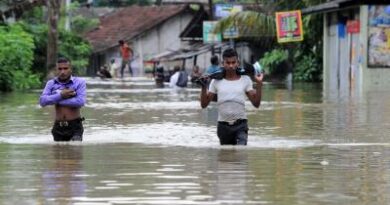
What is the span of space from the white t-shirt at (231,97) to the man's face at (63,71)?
2.00 m

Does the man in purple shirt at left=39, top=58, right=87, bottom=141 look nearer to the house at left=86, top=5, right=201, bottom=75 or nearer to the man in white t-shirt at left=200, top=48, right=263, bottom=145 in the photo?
the man in white t-shirt at left=200, top=48, right=263, bottom=145

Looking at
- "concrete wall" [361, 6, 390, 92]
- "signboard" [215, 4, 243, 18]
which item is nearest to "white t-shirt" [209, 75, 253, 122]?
"concrete wall" [361, 6, 390, 92]

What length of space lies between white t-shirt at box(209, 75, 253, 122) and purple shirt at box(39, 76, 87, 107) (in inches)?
72.6

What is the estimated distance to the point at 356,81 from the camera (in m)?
34.2

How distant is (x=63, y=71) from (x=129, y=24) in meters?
64.2

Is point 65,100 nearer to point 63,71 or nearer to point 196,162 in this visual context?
point 63,71

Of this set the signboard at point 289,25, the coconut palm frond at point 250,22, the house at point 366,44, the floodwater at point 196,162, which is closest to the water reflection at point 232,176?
the floodwater at point 196,162

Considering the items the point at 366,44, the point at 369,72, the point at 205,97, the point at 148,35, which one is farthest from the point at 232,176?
the point at 148,35

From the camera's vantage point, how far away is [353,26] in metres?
34.1

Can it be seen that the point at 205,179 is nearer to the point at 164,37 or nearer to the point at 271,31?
the point at 271,31

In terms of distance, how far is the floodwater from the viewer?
25.7 feet

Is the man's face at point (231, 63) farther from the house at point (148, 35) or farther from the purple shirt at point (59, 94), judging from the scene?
the house at point (148, 35)

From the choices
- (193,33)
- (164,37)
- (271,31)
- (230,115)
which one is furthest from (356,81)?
(164,37)

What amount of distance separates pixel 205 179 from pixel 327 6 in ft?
91.5
